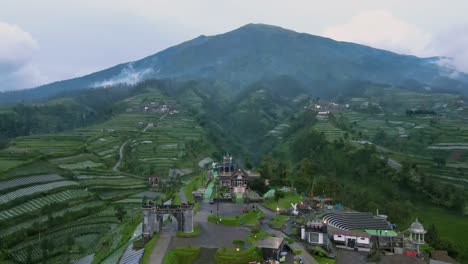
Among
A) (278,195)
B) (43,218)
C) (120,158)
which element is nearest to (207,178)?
(278,195)

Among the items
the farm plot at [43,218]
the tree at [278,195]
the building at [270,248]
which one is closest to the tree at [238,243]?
the building at [270,248]

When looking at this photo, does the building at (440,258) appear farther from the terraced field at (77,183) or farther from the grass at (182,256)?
the terraced field at (77,183)

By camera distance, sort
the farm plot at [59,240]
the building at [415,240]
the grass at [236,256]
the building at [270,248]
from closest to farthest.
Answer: the grass at [236,256] < the building at [270,248] < the building at [415,240] < the farm plot at [59,240]

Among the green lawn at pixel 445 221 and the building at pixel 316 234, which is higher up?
the building at pixel 316 234

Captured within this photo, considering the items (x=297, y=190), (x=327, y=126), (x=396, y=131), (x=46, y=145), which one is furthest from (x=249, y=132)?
(x=297, y=190)

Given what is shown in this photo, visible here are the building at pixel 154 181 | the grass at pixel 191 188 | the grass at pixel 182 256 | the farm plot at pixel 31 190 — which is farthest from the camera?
the building at pixel 154 181

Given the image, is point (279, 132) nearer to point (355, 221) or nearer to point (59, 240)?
point (355, 221)

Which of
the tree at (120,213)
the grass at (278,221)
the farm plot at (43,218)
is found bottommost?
the tree at (120,213)
